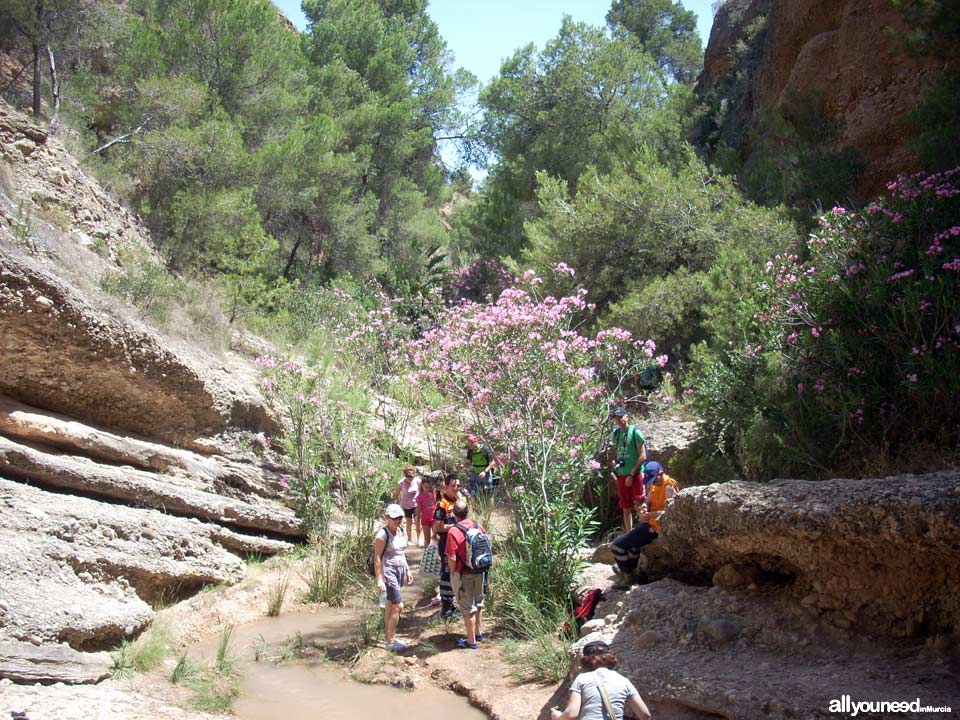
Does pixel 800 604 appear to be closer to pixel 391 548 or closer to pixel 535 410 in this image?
pixel 391 548

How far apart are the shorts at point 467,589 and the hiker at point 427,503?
2.59 m

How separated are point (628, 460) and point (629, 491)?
36cm

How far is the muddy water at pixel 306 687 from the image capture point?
6.48 meters

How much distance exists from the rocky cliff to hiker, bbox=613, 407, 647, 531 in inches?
164

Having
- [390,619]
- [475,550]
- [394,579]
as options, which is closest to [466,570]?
[475,550]

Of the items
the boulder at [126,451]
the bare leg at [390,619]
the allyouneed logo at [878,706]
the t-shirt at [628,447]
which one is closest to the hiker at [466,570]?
the bare leg at [390,619]

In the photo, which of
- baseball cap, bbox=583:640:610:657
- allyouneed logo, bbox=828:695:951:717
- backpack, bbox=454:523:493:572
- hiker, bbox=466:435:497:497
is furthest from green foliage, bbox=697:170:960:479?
baseball cap, bbox=583:640:610:657

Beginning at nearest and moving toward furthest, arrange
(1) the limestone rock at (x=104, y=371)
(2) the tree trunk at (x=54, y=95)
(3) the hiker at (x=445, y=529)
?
(3) the hiker at (x=445, y=529) < (1) the limestone rock at (x=104, y=371) < (2) the tree trunk at (x=54, y=95)

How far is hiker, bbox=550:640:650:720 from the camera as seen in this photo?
14.0 ft

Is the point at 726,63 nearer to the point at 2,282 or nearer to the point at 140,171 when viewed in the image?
the point at 140,171

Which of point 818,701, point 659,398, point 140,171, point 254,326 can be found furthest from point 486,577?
point 140,171

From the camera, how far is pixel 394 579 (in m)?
7.52

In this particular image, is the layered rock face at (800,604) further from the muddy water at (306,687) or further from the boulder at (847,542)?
the muddy water at (306,687)

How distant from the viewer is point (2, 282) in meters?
8.16
